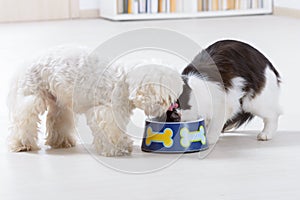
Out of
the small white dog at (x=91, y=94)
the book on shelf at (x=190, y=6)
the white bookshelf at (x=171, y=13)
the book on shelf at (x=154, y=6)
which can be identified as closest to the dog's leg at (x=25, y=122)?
the small white dog at (x=91, y=94)

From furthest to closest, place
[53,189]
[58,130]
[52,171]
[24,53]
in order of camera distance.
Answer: [24,53], [58,130], [52,171], [53,189]

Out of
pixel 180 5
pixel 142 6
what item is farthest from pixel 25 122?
pixel 180 5

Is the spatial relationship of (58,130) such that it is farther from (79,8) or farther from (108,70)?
(79,8)

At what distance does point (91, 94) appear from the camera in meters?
2.15

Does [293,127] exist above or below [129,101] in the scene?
below

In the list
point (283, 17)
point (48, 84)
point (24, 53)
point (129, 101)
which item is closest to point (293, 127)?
point (129, 101)

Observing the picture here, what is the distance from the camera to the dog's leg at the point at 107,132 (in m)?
2.13

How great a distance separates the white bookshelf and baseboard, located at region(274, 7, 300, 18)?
7cm

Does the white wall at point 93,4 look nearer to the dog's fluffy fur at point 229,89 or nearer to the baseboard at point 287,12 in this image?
the baseboard at point 287,12

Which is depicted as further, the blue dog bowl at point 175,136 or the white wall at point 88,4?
the white wall at point 88,4

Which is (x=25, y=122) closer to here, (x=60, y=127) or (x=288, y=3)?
(x=60, y=127)

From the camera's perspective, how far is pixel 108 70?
216 centimetres

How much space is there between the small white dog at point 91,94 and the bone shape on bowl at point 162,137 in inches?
2.5

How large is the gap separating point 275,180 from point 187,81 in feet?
1.61
